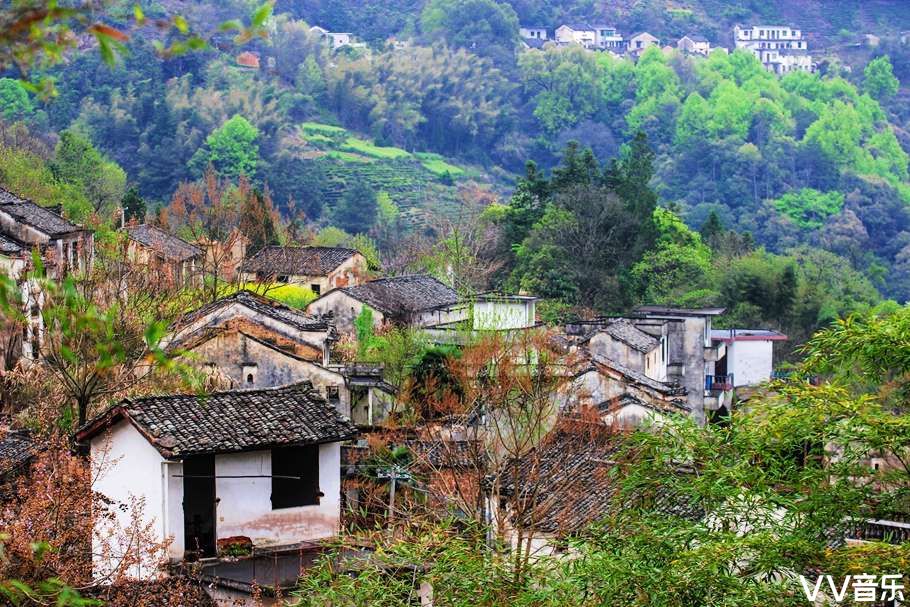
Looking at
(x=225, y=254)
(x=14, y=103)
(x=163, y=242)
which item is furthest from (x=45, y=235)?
(x=14, y=103)

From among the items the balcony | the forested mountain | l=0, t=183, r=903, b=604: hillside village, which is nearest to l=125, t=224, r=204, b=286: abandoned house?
l=0, t=183, r=903, b=604: hillside village

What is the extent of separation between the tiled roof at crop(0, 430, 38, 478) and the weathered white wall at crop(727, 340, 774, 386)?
Answer: 2673 cm

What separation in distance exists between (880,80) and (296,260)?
104971mm

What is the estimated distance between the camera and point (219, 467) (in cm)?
1739

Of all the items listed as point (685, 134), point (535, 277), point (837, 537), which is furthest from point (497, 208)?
point (685, 134)

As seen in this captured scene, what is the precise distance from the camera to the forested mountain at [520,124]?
76.6m

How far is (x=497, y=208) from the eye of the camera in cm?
6112

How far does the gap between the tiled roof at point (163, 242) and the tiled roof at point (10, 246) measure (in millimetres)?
8329

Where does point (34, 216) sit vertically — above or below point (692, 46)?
below

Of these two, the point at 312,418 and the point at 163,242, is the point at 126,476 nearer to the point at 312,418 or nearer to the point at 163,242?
the point at 312,418

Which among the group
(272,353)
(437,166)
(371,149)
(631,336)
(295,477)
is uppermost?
(371,149)

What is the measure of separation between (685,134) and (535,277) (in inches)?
2845

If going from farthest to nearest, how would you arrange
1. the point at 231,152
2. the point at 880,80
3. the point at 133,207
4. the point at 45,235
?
the point at 880,80
the point at 231,152
the point at 133,207
the point at 45,235

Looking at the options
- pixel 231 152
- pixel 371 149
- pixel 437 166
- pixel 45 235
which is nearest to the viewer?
pixel 45 235
